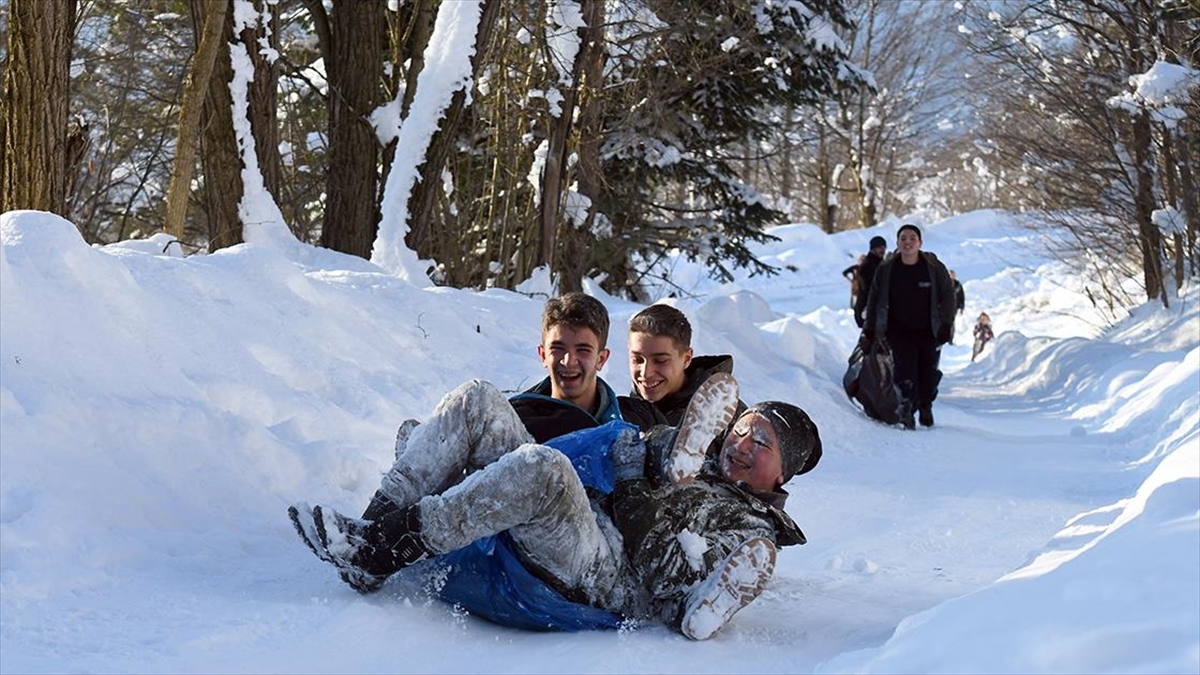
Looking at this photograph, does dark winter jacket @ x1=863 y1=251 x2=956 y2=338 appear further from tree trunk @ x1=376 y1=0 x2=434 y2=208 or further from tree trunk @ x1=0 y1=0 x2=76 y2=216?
tree trunk @ x1=0 y1=0 x2=76 y2=216

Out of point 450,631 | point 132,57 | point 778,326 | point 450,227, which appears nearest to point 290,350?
point 450,631

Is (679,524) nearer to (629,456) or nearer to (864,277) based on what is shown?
(629,456)

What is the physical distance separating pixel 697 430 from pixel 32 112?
4.73 meters

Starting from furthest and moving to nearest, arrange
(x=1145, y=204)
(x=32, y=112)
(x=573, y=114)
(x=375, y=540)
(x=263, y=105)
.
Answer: (x=1145, y=204) → (x=573, y=114) → (x=263, y=105) → (x=32, y=112) → (x=375, y=540)

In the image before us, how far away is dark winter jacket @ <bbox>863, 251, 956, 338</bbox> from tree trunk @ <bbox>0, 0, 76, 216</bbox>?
6318 mm

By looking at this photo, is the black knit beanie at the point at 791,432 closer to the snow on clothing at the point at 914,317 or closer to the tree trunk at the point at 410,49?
the snow on clothing at the point at 914,317

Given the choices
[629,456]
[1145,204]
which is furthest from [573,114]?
[1145,204]

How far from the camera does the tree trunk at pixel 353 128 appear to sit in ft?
36.5

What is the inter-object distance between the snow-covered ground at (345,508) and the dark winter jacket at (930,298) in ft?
4.07

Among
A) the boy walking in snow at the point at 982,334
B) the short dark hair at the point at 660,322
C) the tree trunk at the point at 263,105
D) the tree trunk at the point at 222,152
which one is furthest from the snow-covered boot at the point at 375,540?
the boy walking in snow at the point at 982,334

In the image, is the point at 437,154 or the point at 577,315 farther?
the point at 437,154

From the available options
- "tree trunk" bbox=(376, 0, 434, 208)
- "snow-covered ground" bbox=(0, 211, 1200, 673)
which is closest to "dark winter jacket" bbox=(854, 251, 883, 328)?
"snow-covered ground" bbox=(0, 211, 1200, 673)

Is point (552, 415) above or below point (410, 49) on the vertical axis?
below

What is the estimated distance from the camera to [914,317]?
410 inches
